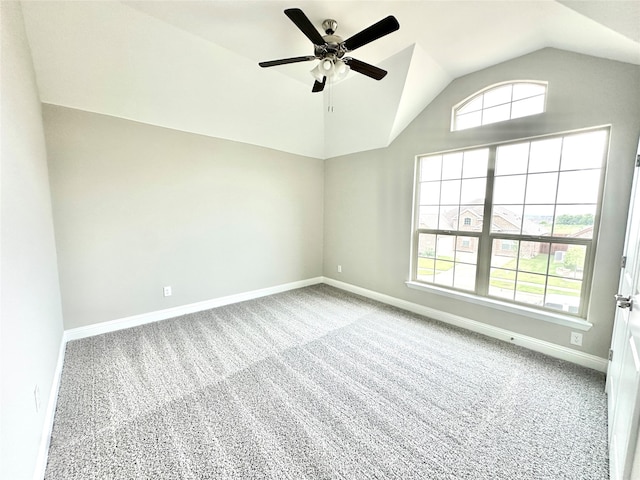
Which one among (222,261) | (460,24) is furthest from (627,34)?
(222,261)

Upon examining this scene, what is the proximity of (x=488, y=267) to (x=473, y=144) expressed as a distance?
4.56 ft

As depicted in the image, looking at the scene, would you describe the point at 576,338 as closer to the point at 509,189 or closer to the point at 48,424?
the point at 509,189

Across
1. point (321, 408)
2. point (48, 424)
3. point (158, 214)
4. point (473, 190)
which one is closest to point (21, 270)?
point (48, 424)

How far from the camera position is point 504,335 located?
270 cm

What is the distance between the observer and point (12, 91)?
1406 millimetres

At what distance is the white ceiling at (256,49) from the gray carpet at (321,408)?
2440 millimetres

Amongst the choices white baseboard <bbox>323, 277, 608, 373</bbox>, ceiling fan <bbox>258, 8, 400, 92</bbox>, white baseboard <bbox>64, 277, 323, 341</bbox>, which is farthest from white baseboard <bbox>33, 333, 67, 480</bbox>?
white baseboard <bbox>323, 277, 608, 373</bbox>

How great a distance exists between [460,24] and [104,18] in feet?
9.37

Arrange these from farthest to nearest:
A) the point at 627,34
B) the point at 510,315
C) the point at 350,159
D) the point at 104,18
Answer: the point at 350,159, the point at 510,315, the point at 104,18, the point at 627,34

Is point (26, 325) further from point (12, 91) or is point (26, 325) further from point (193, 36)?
point (193, 36)

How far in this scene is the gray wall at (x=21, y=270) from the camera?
104 centimetres

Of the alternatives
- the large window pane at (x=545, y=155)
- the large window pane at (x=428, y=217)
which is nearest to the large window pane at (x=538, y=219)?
the large window pane at (x=545, y=155)

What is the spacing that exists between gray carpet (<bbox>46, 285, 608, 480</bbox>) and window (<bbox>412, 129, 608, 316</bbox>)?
0.70 metres

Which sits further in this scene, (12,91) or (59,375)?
(59,375)
